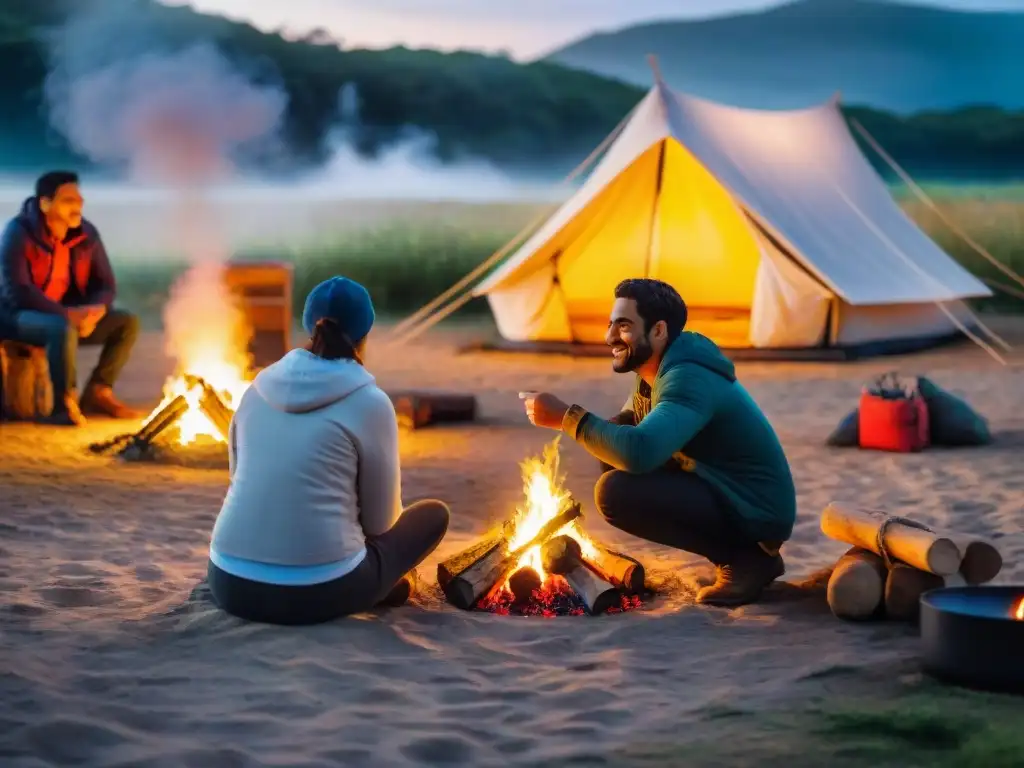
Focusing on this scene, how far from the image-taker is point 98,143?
8.72 meters

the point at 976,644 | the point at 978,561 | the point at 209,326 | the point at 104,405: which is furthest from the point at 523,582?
the point at 209,326

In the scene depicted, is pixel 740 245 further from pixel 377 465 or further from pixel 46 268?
pixel 377 465

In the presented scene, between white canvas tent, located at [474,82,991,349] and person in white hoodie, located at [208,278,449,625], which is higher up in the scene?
white canvas tent, located at [474,82,991,349]

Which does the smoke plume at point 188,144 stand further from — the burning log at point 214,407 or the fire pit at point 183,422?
the burning log at point 214,407

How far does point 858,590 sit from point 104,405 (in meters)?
5.19

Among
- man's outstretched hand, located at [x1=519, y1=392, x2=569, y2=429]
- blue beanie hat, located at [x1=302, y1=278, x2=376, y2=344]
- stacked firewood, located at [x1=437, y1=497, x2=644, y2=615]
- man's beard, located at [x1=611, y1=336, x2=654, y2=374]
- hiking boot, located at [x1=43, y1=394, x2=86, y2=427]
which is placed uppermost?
blue beanie hat, located at [x1=302, y1=278, x2=376, y2=344]

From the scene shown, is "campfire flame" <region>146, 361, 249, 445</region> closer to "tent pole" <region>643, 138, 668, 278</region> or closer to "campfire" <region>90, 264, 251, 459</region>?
"campfire" <region>90, 264, 251, 459</region>

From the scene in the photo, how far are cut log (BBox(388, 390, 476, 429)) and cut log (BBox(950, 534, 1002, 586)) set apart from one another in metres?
4.30

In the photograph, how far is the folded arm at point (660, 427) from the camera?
359cm

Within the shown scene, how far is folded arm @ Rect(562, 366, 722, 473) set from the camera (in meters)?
3.59

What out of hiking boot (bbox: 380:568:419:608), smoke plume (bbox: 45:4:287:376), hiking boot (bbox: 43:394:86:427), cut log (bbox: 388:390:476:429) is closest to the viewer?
hiking boot (bbox: 380:568:419:608)

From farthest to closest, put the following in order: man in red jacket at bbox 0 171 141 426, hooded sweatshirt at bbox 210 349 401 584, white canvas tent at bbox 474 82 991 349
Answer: white canvas tent at bbox 474 82 991 349, man in red jacket at bbox 0 171 141 426, hooded sweatshirt at bbox 210 349 401 584

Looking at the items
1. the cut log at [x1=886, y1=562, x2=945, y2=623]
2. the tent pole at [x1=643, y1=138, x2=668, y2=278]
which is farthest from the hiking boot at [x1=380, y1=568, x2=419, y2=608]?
the tent pole at [x1=643, y1=138, x2=668, y2=278]

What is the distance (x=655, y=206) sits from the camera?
11.5 meters
